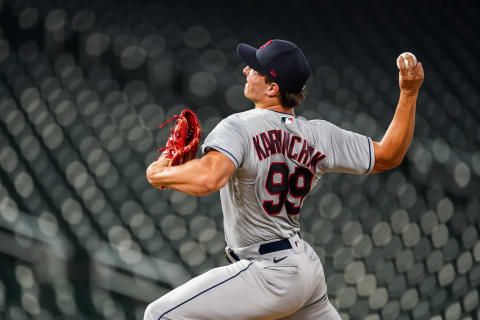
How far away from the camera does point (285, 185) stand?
44.8 inches

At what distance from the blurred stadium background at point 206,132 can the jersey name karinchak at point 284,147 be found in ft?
4.30

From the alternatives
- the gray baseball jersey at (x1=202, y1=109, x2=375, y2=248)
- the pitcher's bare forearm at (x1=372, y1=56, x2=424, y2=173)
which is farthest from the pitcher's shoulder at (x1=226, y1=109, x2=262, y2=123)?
the pitcher's bare forearm at (x1=372, y1=56, x2=424, y2=173)

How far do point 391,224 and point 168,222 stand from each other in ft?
2.99

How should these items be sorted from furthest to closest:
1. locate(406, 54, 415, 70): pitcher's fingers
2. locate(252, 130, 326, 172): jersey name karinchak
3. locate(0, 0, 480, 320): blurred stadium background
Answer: locate(0, 0, 480, 320): blurred stadium background < locate(406, 54, 415, 70): pitcher's fingers < locate(252, 130, 326, 172): jersey name karinchak

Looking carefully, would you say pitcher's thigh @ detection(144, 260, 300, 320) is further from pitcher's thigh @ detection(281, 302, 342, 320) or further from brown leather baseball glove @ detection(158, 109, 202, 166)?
brown leather baseball glove @ detection(158, 109, 202, 166)

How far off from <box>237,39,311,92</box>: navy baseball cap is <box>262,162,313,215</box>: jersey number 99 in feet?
0.52

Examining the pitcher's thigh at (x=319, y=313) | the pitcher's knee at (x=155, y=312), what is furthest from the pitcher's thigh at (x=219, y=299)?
the pitcher's thigh at (x=319, y=313)

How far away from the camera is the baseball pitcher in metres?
1.06

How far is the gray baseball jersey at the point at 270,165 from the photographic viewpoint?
109 centimetres

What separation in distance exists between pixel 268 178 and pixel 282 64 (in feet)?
0.71

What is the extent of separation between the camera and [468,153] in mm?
2623

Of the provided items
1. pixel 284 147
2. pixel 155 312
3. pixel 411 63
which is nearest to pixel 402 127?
pixel 411 63

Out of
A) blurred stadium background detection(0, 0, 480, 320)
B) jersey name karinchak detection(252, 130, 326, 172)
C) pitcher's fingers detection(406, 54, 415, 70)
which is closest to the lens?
jersey name karinchak detection(252, 130, 326, 172)

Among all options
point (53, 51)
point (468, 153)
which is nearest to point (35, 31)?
point (53, 51)
